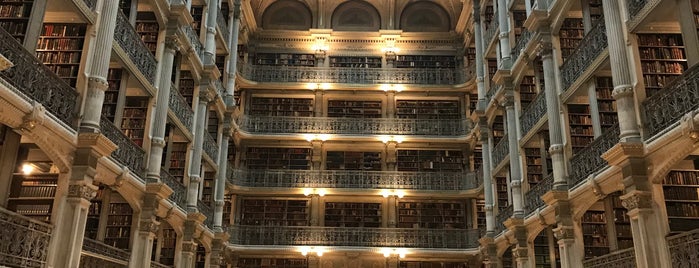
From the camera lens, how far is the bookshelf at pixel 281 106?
18.8 meters

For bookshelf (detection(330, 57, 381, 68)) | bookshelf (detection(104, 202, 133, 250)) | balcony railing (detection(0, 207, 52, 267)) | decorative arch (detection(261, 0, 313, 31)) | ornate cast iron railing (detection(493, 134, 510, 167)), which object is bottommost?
balcony railing (detection(0, 207, 52, 267))

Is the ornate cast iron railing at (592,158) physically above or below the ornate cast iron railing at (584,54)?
below

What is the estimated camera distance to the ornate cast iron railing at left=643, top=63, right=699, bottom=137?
21.0 feet

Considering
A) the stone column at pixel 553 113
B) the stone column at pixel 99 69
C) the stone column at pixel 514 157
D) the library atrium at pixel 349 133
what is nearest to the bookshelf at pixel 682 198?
the library atrium at pixel 349 133

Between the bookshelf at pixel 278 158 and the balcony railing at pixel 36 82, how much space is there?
10908 millimetres

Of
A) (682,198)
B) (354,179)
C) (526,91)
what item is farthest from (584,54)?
(354,179)

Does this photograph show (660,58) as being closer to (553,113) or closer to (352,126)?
(553,113)

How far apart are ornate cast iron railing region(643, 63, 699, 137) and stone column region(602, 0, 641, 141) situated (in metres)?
0.18

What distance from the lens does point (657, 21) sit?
7551 millimetres

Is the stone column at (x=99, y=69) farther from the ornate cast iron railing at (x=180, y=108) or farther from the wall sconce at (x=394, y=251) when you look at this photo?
the wall sconce at (x=394, y=251)

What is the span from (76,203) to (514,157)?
8.73 meters

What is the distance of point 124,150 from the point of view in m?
9.09

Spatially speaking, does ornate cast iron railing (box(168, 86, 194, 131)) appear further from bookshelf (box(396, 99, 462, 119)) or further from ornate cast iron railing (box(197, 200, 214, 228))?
bookshelf (box(396, 99, 462, 119))

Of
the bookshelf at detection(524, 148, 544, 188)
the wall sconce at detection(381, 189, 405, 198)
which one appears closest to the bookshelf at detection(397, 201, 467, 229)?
the wall sconce at detection(381, 189, 405, 198)
